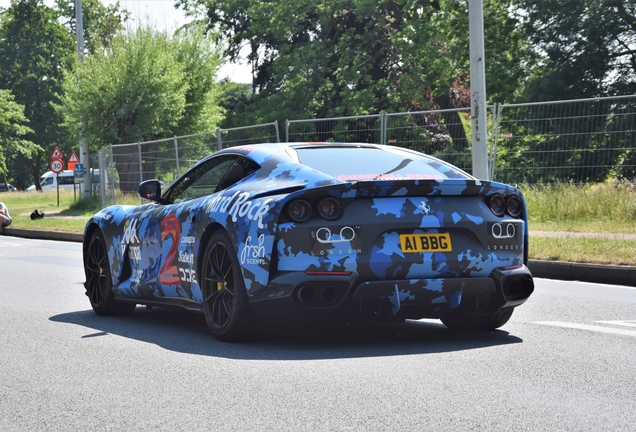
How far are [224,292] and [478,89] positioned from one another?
8082mm

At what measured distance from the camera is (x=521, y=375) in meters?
5.62

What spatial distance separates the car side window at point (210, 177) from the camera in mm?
7254

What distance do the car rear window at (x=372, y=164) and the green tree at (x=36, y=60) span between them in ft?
253

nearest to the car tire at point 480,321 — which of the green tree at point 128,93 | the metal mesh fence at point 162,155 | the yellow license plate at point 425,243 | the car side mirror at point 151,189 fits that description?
the yellow license plate at point 425,243

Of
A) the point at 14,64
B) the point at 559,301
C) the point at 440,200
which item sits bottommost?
the point at 559,301

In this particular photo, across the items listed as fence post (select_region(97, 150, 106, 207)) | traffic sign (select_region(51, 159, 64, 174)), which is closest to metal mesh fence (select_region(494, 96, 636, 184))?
fence post (select_region(97, 150, 106, 207))

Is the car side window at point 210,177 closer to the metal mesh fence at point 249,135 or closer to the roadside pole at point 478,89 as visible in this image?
the roadside pole at point 478,89

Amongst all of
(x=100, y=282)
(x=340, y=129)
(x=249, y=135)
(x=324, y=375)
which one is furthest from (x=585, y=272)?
(x=249, y=135)

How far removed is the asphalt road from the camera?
15.4ft

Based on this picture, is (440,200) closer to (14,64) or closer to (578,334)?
(578,334)

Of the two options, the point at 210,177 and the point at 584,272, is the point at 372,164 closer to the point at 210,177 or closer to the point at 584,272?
the point at 210,177

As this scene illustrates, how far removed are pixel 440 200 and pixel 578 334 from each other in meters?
1.45

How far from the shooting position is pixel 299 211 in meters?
6.38

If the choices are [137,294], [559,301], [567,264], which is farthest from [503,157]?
[137,294]
